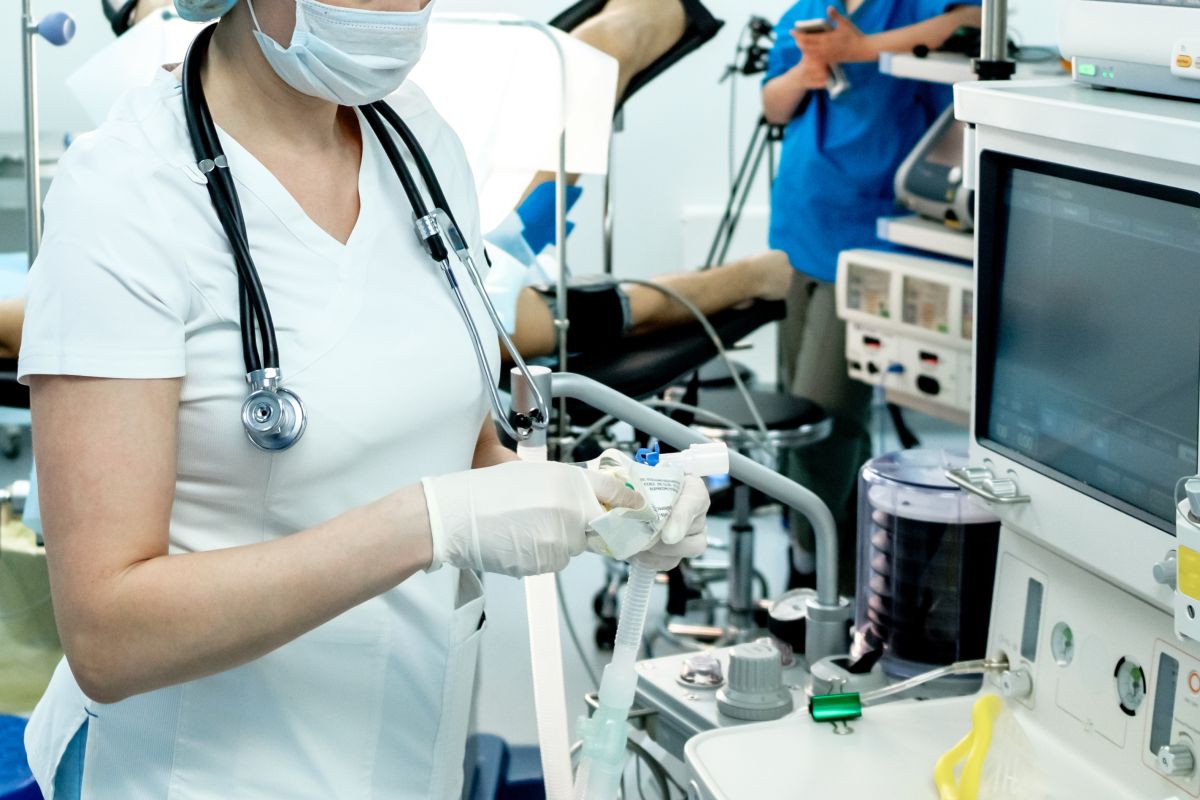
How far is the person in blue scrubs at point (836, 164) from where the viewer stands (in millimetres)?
2750

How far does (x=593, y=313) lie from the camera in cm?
235

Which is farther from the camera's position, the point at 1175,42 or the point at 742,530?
the point at 742,530

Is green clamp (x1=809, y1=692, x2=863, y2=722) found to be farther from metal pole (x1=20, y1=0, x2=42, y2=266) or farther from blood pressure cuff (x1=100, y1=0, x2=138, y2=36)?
blood pressure cuff (x1=100, y1=0, x2=138, y2=36)

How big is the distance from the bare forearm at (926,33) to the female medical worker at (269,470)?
69.5 inches

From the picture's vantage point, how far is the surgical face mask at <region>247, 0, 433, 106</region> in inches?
39.2

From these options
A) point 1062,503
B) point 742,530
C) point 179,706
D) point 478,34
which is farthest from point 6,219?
point 1062,503

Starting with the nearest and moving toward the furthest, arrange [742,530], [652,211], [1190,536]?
[1190,536] → [742,530] → [652,211]

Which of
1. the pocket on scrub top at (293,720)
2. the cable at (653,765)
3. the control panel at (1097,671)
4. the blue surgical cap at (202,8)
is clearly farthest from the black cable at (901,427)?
the blue surgical cap at (202,8)

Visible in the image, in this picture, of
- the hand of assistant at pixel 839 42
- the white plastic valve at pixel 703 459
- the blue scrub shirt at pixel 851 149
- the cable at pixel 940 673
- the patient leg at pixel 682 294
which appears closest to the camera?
the white plastic valve at pixel 703 459

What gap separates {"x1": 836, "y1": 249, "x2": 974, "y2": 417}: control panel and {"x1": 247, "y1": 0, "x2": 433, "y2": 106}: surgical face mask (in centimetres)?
155

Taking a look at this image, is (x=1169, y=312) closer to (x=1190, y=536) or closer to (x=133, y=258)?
Result: (x=1190, y=536)

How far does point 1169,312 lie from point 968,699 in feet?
1.48

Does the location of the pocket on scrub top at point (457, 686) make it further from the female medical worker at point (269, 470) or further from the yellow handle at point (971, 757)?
the yellow handle at point (971, 757)

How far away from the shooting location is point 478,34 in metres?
2.34
